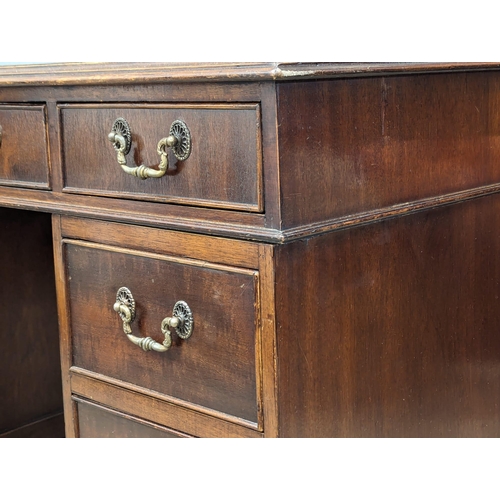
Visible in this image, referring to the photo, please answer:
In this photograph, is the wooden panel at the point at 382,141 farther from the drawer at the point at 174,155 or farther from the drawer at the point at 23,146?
the drawer at the point at 23,146

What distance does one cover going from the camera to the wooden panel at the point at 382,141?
35.7 inches

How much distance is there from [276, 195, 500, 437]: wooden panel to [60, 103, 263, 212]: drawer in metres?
0.10

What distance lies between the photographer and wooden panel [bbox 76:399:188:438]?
1.12 m

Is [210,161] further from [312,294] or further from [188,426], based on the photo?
[188,426]

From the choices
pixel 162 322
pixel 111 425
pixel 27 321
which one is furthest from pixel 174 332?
pixel 27 321

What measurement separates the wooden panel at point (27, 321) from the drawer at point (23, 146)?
0.61ft

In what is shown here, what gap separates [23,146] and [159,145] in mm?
309

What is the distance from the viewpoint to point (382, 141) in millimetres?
1015

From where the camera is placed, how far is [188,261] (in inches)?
39.8

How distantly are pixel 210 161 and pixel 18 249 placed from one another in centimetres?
58

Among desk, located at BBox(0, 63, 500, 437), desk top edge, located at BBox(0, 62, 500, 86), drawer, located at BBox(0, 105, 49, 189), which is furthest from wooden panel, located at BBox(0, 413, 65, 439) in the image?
desk top edge, located at BBox(0, 62, 500, 86)

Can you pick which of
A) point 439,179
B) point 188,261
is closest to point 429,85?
point 439,179

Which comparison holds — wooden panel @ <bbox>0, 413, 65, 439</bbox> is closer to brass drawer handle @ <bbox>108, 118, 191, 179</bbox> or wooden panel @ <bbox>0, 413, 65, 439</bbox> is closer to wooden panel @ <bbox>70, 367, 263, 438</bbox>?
wooden panel @ <bbox>70, 367, 263, 438</bbox>

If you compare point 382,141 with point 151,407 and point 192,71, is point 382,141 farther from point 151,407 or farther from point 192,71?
point 151,407
